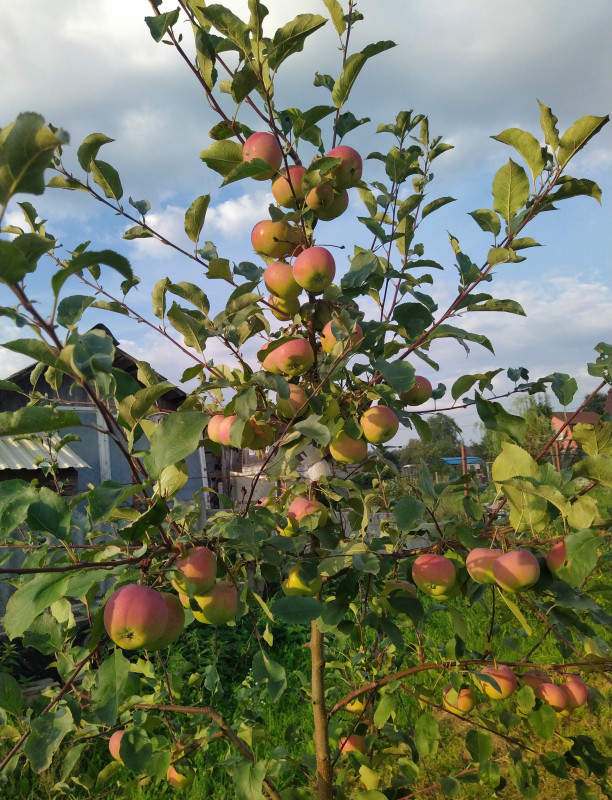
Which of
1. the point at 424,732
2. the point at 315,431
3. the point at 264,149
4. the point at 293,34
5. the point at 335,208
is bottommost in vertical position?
the point at 424,732

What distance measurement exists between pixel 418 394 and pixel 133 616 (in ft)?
3.09

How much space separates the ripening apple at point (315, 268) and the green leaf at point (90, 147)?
1.64ft

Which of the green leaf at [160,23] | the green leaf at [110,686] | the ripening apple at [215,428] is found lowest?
the green leaf at [110,686]

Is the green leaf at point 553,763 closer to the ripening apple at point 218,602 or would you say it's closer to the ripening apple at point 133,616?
the ripening apple at point 218,602

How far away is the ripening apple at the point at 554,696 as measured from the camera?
1.50m

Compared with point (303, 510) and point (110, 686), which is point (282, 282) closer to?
point (303, 510)

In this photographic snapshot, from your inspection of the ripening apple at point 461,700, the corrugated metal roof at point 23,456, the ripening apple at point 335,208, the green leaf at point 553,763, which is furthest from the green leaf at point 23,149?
the corrugated metal roof at point 23,456

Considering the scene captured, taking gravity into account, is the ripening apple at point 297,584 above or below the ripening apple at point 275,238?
below

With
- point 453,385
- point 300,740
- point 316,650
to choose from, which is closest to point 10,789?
point 300,740

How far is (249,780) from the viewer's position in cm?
124

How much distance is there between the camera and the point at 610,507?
39.4 inches

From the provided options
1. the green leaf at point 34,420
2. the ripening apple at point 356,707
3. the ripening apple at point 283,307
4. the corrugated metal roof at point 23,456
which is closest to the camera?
the green leaf at point 34,420

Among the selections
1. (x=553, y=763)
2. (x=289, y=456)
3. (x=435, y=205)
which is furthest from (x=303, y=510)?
(x=553, y=763)

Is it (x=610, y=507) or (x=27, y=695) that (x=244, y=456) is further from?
(x=610, y=507)
